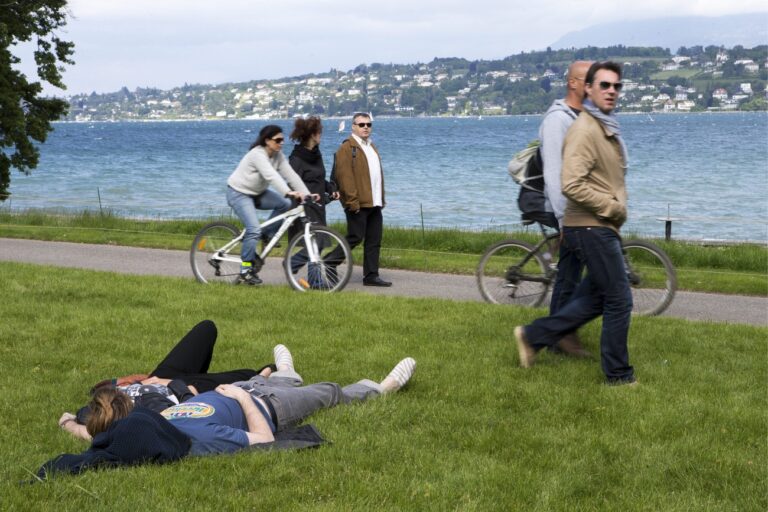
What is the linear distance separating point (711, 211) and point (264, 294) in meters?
29.4

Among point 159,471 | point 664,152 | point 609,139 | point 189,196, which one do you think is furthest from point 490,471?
point 664,152

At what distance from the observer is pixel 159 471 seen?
5055 mm

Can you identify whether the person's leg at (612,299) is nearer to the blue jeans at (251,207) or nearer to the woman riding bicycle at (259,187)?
the woman riding bicycle at (259,187)

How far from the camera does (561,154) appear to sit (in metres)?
7.63

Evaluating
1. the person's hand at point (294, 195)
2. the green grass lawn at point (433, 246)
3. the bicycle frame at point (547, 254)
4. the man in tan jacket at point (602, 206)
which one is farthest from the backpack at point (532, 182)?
the green grass lawn at point (433, 246)

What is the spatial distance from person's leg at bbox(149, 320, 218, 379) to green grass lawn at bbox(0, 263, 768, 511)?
66 centimetres

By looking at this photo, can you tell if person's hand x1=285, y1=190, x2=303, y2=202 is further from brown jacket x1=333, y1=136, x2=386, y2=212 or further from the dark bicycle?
the dark bicycle

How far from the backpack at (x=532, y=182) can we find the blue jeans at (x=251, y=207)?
341cm

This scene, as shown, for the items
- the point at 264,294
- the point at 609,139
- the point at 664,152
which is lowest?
the point at 664,152

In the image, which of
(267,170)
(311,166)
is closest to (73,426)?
(267,170)

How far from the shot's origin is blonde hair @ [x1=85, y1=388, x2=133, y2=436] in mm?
5281

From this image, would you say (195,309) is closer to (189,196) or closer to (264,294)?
(264,294)

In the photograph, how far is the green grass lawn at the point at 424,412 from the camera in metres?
4.90

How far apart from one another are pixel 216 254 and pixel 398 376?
553 centimetres
